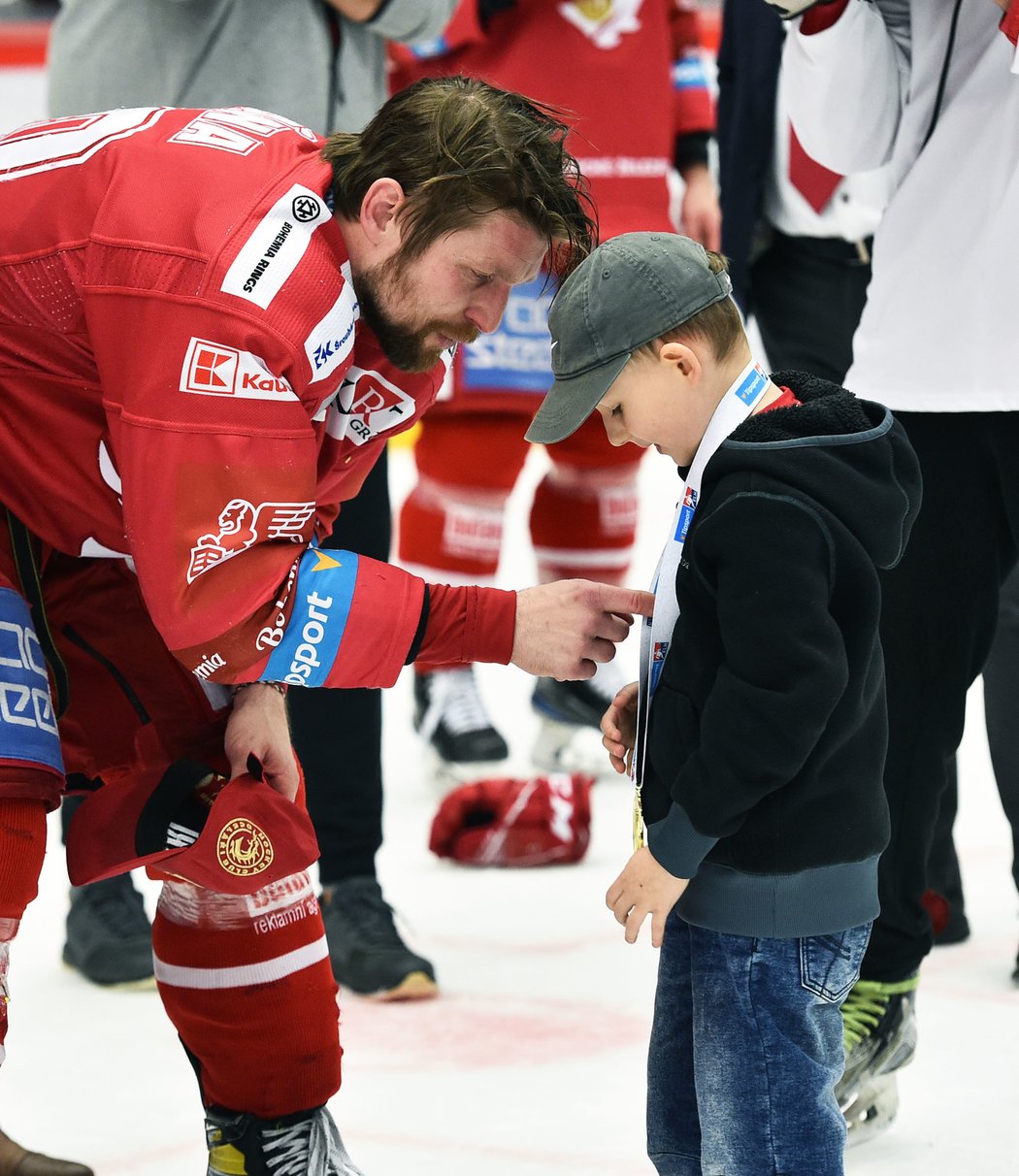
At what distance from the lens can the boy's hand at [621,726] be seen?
1.44 meters

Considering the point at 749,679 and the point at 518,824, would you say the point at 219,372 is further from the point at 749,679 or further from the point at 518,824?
the point at 518,824

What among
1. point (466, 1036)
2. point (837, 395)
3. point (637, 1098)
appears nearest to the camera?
point (837, 395)

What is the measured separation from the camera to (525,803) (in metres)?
2.74

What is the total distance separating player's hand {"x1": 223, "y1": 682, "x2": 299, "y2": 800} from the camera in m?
1.63

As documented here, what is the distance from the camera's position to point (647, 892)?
130 cm

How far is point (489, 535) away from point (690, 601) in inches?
71.9

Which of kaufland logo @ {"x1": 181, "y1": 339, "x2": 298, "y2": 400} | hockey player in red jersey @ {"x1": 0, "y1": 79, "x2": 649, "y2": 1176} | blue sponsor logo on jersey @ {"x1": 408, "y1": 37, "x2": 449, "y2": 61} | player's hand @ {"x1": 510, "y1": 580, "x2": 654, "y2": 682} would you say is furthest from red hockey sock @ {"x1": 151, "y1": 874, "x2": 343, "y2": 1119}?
blue sponsor logo on jersey @ {"x1": 408, "y1": 37, "x2": 449, "y2": 61}

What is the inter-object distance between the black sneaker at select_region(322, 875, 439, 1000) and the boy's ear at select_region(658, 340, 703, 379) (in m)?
1.16

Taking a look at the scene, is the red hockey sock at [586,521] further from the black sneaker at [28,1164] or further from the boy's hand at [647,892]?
the boy's hand at [647,892]

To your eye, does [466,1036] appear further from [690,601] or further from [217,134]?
[217,134]

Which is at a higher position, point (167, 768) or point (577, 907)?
point (167, 768)

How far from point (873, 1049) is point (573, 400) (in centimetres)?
84

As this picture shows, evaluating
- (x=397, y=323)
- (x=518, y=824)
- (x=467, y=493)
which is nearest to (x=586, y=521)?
(x=467, y=493)

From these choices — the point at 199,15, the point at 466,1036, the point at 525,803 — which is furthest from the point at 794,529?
the point at 525,803
